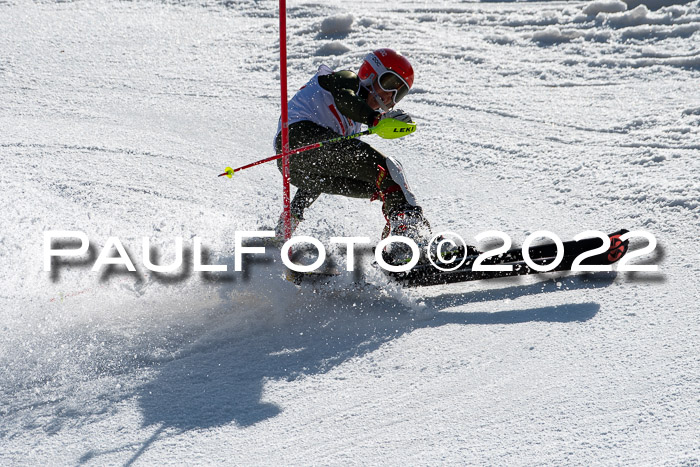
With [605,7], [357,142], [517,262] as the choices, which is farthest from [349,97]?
[605,7]

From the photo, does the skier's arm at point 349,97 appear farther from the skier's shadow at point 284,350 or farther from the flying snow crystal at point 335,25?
the flying snow crystal at point 335,25

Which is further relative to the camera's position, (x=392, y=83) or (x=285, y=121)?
(x=392, y=83)

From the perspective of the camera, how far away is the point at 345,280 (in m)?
3.74

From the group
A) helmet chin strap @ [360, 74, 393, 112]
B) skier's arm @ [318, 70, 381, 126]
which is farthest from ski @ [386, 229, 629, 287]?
helmet chin strap @ [360, 74, 393, 112]

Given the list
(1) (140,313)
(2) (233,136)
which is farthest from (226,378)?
(2) (233,136)

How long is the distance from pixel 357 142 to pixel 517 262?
985 millimetres

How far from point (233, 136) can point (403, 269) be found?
2891mm

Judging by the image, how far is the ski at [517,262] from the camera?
3705mm

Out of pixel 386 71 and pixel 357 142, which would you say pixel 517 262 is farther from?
pixel 386 71

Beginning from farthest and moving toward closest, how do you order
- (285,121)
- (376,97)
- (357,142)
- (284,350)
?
(376,97)
(357,142)
(285,121)
(284,350)

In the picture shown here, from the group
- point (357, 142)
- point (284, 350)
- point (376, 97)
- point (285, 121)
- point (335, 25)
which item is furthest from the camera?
point (335, 25)

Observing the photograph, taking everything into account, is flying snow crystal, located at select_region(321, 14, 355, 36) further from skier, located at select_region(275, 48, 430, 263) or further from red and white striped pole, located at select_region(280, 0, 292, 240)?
red and white striped pole, located at select_region(280, 0, 292, 240)

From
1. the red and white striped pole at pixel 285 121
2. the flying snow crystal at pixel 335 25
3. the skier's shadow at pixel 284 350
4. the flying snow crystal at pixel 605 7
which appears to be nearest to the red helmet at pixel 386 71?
the red and white striped pole at pixel 285 121

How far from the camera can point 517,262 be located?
378 cm
